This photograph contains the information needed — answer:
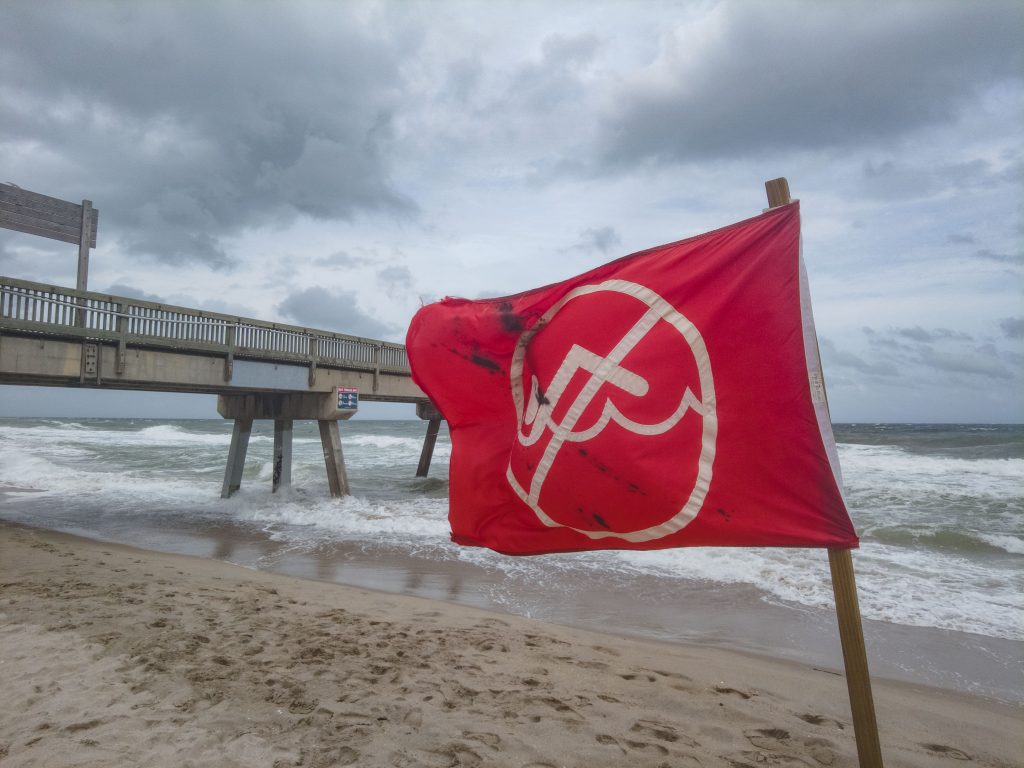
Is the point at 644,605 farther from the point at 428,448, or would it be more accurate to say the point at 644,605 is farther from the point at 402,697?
the point at 428,448

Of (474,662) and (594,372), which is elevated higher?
(594,372)

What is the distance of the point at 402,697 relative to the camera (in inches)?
162

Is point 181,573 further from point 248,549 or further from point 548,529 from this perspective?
point 548,529

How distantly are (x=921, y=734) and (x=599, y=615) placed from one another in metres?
3.44

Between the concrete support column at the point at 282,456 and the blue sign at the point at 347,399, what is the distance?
191cm

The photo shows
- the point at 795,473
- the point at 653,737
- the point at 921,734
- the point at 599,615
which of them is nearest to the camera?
the point at 795,473

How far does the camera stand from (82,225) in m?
13.6

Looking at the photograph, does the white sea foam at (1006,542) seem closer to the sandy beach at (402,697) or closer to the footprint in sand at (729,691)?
the sandy beach at (402,697)

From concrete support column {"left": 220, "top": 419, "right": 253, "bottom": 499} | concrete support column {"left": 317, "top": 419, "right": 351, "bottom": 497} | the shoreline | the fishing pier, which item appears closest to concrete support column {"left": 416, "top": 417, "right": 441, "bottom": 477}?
the fishing pier

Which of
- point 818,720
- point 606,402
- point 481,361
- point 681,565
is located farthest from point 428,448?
point 606,402

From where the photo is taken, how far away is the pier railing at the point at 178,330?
1129cm

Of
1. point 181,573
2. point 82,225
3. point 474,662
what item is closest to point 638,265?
point 474,662

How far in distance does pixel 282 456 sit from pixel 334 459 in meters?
1.60

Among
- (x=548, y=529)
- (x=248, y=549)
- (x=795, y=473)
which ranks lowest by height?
(x=248, y=549)
